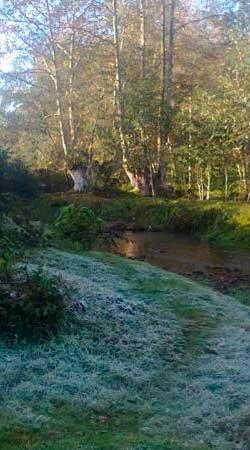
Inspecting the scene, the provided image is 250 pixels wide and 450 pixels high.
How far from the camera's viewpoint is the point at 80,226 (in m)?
10.1

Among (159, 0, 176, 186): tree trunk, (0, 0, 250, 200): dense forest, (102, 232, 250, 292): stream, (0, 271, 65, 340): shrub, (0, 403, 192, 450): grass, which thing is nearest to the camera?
(0, 403, 192, 450): grass

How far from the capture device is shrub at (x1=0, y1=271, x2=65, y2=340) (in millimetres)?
5086

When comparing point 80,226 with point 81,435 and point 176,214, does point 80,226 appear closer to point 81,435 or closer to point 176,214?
point 176,214

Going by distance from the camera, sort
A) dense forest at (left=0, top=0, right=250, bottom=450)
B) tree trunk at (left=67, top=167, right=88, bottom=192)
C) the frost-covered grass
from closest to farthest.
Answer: the frost-covered grass
dense forest at (left=0, top=0, right=250, bottom=450)
tree trunk at (left=67, top=167, right=88, bottom=192)

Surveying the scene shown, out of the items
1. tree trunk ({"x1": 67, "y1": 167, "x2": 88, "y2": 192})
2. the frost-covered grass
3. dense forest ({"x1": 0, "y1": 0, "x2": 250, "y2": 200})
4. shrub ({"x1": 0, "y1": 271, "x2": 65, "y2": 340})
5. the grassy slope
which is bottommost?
the frost-covered grass

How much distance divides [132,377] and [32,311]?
122cm

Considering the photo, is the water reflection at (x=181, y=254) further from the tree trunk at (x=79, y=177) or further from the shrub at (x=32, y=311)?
the tree trunk at (x=79, y=177)

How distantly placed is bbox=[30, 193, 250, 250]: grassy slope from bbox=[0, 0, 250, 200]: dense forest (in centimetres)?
181

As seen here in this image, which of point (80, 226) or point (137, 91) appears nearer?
point (80, 226)

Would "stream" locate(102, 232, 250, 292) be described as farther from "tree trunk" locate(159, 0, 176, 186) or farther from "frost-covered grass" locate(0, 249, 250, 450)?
"tree trunk" locate(159, 0, 176, 186)

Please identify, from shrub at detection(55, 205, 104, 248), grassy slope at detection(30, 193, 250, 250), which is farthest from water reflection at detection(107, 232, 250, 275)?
grassy slope at detection(30, 193, 250, 250)

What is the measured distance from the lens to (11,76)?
76.5 feet

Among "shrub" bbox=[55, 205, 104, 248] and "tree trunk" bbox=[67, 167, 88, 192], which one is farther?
"tree trunk" bbox=[67, 167, 88, 192]

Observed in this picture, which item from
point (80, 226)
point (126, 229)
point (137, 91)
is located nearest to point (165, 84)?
point (137, 91)
